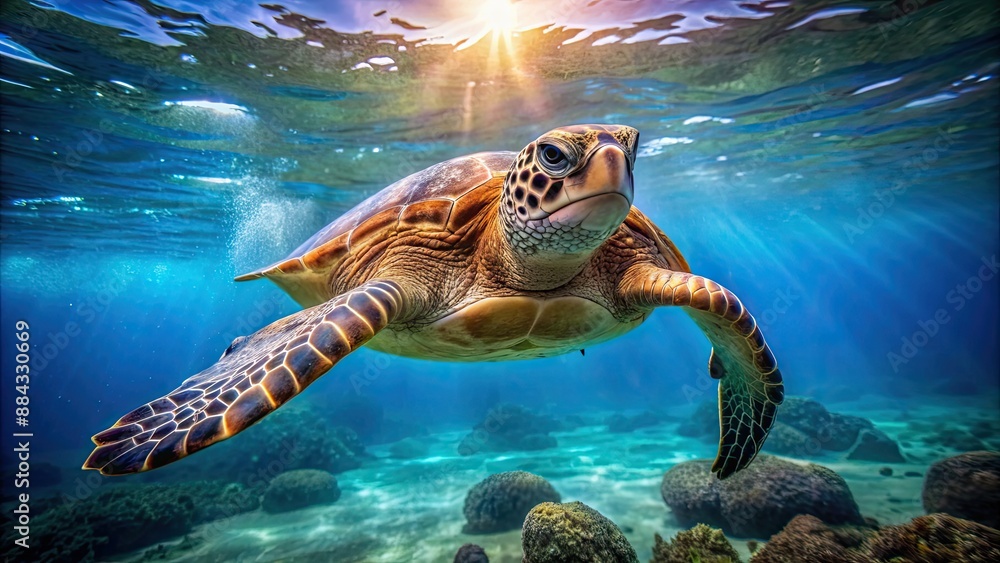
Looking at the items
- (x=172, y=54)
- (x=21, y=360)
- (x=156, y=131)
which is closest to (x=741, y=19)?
(x=172, y=54)

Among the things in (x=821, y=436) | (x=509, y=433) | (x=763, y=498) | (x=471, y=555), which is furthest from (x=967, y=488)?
(x=509, y=433)

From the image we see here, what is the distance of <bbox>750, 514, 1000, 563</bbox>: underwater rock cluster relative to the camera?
3027mm

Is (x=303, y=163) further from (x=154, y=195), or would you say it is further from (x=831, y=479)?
(x=831, y=479)

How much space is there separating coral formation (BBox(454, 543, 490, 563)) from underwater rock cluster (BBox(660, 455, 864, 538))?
346 centimetres

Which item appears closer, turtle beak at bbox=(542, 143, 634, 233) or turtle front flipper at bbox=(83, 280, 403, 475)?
turtle front flipper at bbox=(83, 280, 403, 475)

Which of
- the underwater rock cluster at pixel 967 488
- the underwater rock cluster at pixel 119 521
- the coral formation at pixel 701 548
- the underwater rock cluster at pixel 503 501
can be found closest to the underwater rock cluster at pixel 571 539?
the coral formation at pixel 701 548

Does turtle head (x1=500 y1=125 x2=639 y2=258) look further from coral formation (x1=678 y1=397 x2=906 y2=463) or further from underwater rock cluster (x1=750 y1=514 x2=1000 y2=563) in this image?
coral formation (x1=678 y1=397 x2=906 y2=463)

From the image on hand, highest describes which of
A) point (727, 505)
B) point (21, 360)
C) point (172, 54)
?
point (172, 54)

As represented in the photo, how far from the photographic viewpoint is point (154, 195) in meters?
15.2

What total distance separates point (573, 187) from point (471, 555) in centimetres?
527

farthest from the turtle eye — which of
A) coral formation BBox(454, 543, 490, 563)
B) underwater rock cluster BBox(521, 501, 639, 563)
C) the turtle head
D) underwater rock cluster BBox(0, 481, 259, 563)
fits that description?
underwater rock cluster BBox(0, 481, 259, 563)

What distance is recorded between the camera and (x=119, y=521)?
7.75m

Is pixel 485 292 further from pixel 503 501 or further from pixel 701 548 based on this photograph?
pixel 503 501

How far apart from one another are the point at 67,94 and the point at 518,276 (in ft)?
39.5
